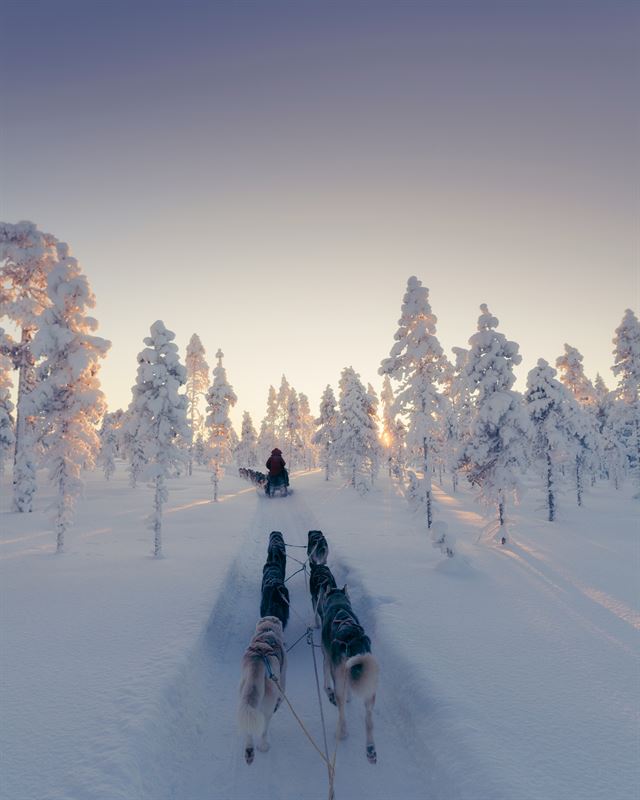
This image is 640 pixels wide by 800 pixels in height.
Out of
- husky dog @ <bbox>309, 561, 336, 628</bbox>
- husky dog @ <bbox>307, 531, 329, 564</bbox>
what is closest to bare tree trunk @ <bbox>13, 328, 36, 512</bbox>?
husky dog @ <bbox>307, 531, 329, 564</bbox>

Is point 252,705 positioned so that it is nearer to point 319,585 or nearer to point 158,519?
point 319,585

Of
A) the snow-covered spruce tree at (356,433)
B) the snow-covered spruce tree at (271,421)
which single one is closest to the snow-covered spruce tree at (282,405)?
the snow-covered spruce tree at (271,421)

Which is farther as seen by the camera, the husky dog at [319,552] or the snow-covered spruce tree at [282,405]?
the snow-covered spruce tree at [282,405]

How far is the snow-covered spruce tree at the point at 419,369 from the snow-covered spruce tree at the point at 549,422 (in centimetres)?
776

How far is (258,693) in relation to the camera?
501 cm

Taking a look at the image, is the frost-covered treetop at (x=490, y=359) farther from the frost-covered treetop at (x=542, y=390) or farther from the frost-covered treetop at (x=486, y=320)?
the frost-covered treetop at (x=542, y=390)

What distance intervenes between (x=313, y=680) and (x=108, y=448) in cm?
5266

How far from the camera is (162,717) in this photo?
18.4 ft

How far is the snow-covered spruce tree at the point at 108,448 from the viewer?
50844mm

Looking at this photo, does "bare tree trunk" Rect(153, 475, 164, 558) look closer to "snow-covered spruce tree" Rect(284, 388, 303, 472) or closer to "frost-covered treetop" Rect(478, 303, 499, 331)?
"frost-covered treetop" Rect(478, 303, 499, 331)

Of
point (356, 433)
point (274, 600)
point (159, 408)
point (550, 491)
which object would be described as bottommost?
point (550, 491)

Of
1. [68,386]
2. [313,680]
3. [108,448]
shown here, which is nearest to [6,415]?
[68,386]

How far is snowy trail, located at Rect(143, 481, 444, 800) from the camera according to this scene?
482 centimetres

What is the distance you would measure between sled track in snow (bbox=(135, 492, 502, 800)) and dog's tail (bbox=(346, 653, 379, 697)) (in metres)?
0.93
